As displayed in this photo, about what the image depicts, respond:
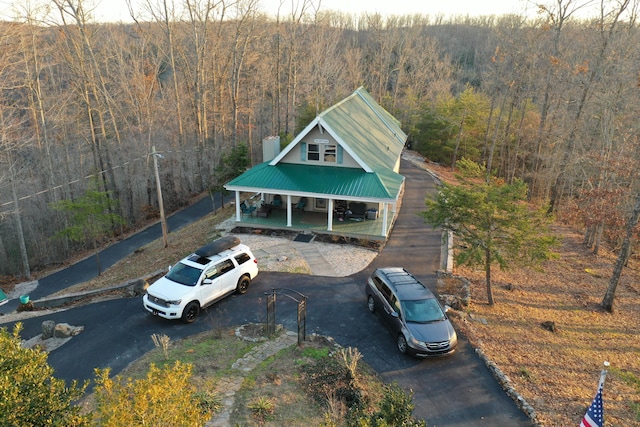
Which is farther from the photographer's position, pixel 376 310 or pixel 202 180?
pixel 202 180

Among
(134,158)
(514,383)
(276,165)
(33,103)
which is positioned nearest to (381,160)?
(276,165)

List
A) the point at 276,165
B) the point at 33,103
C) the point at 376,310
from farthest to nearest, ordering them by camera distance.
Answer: the point at 33,103 < the point at 276,165 < the point at 376,310

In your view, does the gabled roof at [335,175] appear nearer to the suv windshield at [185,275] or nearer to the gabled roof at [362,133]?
the gabled roof at [362,133]

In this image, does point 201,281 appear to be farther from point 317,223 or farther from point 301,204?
point 301,204

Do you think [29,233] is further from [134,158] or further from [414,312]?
[414,312]

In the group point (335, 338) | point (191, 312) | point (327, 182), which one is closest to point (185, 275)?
point (191, 312)

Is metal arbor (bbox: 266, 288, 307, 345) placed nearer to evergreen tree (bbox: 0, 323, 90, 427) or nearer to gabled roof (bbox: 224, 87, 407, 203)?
evergreen tree (bbox: 0, 323, 90, 427)
